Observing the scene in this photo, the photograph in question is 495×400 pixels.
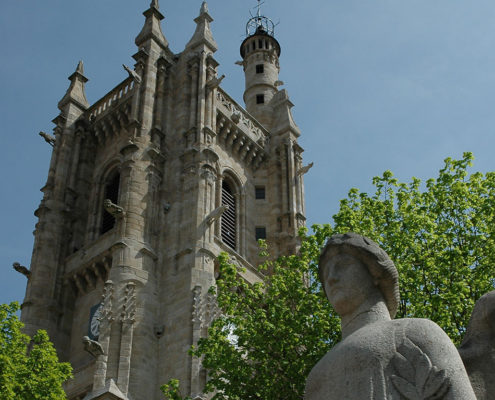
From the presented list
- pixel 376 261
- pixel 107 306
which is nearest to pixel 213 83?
pixel 107 306

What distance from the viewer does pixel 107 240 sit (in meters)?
33.5

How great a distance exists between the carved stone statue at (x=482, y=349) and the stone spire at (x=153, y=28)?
116 feet

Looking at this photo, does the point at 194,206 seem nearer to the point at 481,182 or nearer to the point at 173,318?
the point at 173,318

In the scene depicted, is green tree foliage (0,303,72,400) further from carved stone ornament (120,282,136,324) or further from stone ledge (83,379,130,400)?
carved stone ornament (120,282,136,324)

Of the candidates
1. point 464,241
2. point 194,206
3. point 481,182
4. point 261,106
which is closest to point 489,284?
point 464,241

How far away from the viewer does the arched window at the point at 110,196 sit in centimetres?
3656

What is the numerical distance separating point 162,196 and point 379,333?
96.8 feet

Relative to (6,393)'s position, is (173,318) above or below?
above

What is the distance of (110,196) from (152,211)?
5595mm

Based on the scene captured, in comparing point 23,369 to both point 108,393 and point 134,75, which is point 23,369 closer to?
point 108,393

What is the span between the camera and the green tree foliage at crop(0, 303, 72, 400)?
19.5 meters

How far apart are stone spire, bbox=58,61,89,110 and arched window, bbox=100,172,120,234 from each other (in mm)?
5499

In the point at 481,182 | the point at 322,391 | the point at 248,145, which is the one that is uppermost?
the point at 248,145

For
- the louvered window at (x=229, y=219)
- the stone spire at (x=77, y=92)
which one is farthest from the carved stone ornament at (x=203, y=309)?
the stone spire at (x=77, y=92)
